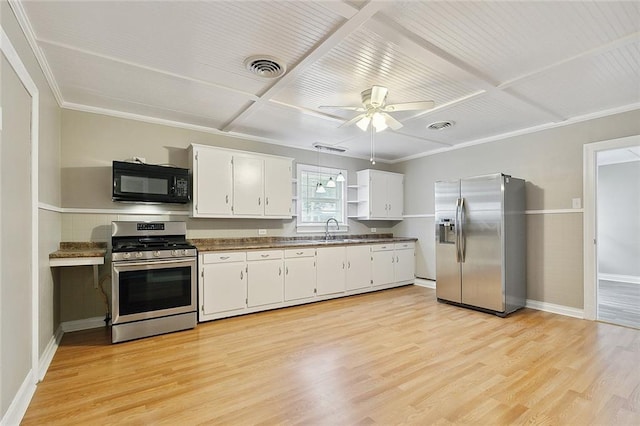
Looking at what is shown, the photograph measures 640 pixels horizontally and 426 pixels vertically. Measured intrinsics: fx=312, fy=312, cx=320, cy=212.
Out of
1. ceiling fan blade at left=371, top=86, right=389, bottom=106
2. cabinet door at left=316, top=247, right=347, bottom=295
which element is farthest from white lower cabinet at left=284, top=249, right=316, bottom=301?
ceiling fan blade at left=371, top=86, right=389, bottom=106

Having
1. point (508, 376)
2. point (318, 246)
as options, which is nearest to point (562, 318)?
point (508, 376)

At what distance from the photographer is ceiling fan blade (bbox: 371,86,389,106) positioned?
2855mm

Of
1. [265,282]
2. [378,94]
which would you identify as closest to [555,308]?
[378,94]

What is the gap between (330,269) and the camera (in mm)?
4707

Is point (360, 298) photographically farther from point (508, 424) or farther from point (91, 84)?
point (91, 84)

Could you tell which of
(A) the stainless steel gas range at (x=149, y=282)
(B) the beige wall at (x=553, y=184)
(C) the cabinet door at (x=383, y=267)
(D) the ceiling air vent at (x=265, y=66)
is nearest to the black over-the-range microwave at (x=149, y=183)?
(A) the stainless steel gas range at (x=149, y=282)

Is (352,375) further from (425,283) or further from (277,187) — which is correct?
(425,283)

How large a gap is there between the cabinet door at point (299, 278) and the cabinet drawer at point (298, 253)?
0.18 feet

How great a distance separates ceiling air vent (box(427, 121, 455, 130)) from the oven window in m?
3.57

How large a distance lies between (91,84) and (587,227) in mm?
5677

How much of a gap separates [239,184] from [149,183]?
108 centimetres

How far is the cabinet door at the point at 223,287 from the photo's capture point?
3.68m

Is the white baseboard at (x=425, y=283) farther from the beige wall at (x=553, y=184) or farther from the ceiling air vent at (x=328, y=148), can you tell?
the ceiling air vent at (x=328, y=148)

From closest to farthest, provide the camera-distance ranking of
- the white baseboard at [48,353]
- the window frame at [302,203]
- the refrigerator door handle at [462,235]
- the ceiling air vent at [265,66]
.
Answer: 1. the white baseboard at [48,353]
2. the ceiling air vent at [265,66]
3. the refrigerator door handle at [462,235]
4. the window frame at [302,203]
